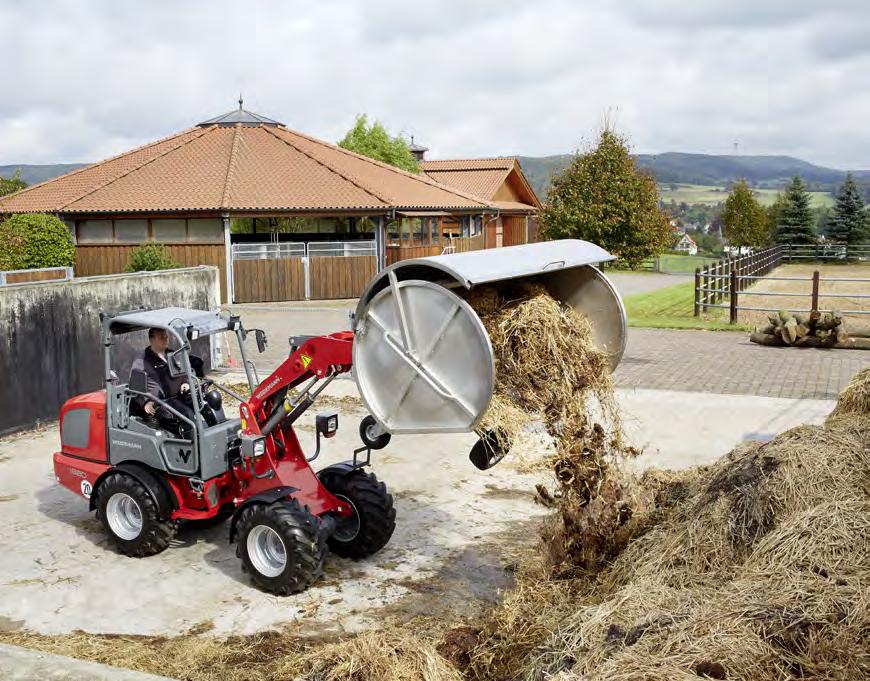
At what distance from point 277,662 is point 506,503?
12.9 feet

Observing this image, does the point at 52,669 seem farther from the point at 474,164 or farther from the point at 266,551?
the point at 474,164

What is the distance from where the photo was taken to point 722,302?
27672 mm

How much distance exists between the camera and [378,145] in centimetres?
5656

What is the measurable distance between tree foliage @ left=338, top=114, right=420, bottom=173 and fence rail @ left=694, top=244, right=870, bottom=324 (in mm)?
22207

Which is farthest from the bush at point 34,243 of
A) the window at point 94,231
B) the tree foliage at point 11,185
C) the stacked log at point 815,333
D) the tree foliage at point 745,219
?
the tree foliage at point 745,219

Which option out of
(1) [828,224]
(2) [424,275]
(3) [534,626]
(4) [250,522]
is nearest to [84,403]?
(4) [250,522]

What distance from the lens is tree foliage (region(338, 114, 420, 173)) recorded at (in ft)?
184

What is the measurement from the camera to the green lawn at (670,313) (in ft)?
76.0

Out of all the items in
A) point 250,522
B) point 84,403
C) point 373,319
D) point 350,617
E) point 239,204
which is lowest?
point 350,617

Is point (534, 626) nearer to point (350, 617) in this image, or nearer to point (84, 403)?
point (350, 617)

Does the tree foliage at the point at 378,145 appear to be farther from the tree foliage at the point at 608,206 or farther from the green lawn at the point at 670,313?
the tree foliage at the point at 608,206

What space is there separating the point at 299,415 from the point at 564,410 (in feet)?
7.87

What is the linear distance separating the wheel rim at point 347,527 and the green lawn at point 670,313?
13973 mm

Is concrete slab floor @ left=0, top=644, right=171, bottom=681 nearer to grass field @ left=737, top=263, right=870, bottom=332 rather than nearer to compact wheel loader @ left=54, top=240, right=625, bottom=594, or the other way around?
compact wheel loader @ left=54, top=240, right=625, bottom=594
